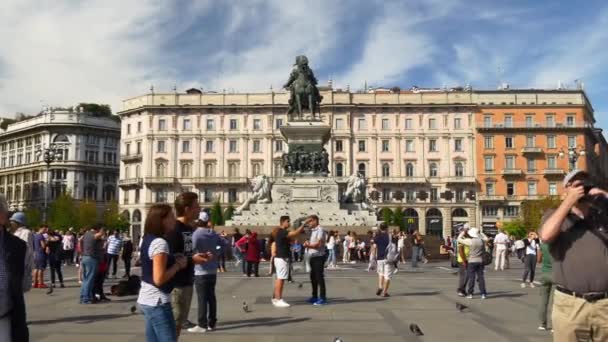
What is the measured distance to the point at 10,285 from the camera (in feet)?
16.2

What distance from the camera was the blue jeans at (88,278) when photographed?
13930 mm

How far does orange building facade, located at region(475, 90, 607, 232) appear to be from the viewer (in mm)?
84750

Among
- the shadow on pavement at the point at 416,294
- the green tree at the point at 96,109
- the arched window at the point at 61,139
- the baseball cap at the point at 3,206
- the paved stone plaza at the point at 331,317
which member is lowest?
the shadow on pavement at the point at 416,294

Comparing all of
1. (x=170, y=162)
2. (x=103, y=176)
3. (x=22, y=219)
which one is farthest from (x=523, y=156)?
(x=22, y=219)

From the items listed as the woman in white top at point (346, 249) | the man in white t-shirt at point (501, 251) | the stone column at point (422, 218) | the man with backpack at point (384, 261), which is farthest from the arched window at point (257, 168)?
the man with backpack at point (384, 261)

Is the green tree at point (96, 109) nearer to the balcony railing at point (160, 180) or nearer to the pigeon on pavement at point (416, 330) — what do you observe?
the balcony railing at point (160, 180)

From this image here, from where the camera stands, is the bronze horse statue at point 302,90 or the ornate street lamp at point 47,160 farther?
the ornate street lamp at point 47,160

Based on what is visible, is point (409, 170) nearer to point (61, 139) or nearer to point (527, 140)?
point (527, 140)

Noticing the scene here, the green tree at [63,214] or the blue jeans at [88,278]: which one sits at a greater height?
the green tree at [63,214]

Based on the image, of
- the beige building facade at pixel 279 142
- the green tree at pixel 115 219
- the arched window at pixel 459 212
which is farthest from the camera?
the beige building facade at pixel 279 142

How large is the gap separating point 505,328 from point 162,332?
6.53 metres

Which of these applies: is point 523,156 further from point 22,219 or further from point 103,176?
point 22,219

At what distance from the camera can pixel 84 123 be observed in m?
102

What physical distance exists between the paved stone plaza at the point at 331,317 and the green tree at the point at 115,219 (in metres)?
64.4
